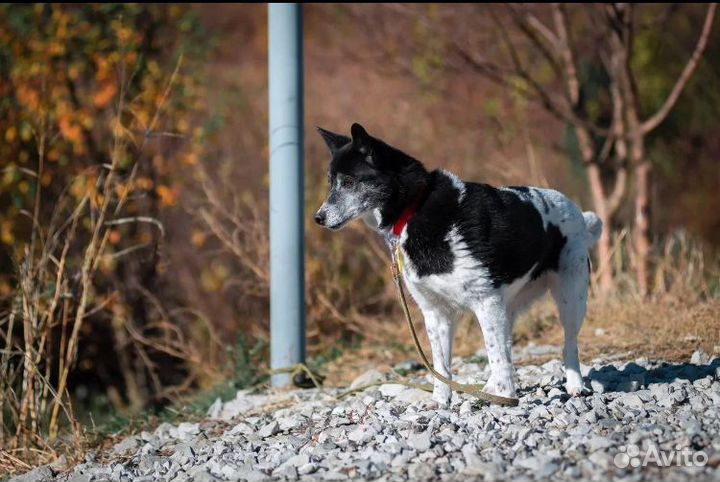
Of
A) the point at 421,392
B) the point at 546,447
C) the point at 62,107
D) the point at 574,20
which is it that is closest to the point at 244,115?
the point at 62,107

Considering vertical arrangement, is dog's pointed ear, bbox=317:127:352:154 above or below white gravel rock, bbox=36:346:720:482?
above

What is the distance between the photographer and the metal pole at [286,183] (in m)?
6.25

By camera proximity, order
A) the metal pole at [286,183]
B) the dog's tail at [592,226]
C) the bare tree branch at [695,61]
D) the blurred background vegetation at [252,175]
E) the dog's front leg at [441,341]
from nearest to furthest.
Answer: the dog's front leg at [441,341]
the dog's tail at [592,226]
the metal pole at [286,183]
the blurred background vegetation at [252,175]
the bare tree branch at [695,61]

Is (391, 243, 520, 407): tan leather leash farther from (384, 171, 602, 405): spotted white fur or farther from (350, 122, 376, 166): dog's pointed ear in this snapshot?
(350, 122, 376, 166): dog's pointed ear

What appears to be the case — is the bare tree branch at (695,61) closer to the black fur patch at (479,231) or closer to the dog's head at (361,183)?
the black fur patch at (479,231)

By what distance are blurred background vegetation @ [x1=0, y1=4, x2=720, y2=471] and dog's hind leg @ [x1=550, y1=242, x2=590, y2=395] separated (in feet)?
3.90

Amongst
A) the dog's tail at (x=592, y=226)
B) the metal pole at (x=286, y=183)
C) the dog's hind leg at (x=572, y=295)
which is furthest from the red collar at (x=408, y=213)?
the metal pole at (x=286, y=183)

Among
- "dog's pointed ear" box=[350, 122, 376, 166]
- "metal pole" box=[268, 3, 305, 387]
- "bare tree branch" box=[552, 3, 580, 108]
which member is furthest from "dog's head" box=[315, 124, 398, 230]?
"bare tree branch" box=[552, 3, 580, 108]

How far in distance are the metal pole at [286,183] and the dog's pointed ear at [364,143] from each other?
163cm

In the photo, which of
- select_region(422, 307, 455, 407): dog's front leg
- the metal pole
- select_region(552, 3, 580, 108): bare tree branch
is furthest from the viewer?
select_region(552, 3, 580, 108): bare tree branch

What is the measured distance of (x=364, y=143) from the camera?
15.2 feet

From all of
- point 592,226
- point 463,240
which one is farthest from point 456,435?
point 592,226

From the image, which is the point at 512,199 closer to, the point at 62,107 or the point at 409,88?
the point at 62,107

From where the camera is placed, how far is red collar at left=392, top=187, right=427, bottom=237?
15.1ft
